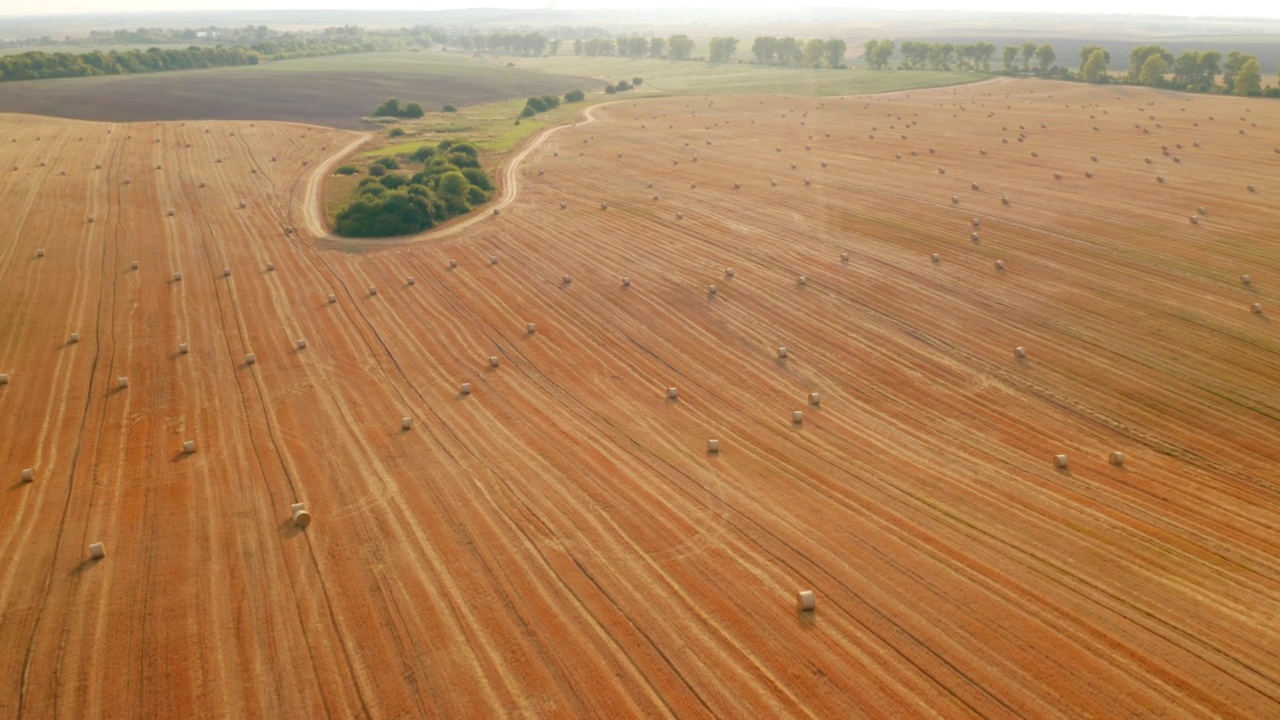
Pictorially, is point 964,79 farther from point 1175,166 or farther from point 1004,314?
point 1004,314

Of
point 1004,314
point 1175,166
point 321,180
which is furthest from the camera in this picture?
point 321,180

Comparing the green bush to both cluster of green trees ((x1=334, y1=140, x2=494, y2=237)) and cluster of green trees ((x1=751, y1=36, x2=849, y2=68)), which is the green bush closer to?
cluster of green trees ((x1=334, y1=140, x2=494, y2=237))

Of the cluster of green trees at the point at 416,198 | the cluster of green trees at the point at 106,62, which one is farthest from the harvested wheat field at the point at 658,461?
the cluster of green trees at the point at 106,62

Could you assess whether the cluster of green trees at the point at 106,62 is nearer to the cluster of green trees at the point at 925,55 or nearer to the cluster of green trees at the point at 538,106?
the cluster of green trees at the point at 538,106

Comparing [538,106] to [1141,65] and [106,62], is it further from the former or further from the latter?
[1141,65]

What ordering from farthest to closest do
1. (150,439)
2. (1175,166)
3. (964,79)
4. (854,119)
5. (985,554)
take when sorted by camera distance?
(964,79) → (854,119) → (1175,166) → (150,439) → (985,554)

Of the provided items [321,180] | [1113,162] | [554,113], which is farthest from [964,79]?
[321,180]

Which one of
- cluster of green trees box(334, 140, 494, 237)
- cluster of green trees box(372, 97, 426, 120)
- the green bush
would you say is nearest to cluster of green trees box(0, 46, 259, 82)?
cluster of green trees box(372, 97, 426, 120)
